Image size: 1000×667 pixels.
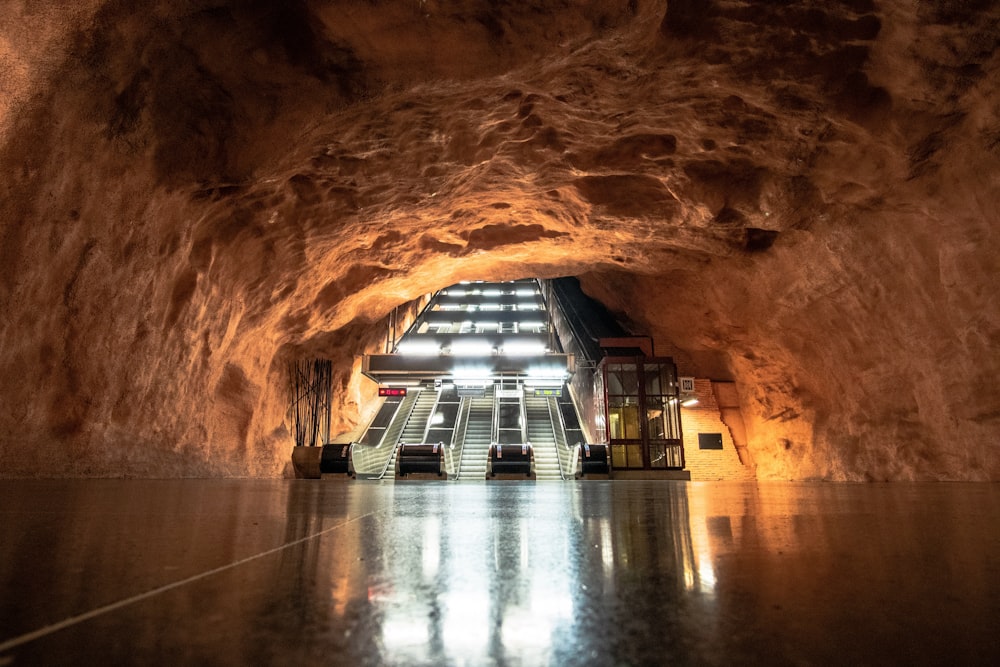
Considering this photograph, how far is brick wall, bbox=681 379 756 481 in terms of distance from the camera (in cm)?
1487

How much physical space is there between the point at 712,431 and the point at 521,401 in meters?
6.15

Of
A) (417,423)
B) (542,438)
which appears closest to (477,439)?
(542,438)

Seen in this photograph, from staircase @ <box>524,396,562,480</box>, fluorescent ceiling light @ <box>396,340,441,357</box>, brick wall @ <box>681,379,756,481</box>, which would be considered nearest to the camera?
staircase @ <box>524,396,562,480</box>

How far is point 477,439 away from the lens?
16469 mm

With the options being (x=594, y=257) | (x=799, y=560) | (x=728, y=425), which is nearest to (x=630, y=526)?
(x=799, y=560)

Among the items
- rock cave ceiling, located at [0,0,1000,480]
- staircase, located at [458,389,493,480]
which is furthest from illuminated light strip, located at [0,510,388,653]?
staircase, located at [458,389,493,480]

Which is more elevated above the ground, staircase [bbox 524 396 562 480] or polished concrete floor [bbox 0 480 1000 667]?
staircase [bbox 524 396 562 480]

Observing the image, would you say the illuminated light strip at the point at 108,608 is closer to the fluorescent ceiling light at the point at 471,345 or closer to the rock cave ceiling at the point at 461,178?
the rock cave ceiling at the point at 461,178

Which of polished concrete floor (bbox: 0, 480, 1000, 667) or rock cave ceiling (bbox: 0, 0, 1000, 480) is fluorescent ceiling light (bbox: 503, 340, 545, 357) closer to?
rock cave ceiling (bbox: 0, 0, 1000, 480)

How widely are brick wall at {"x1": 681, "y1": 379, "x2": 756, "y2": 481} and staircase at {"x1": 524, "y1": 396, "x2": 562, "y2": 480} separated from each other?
11.9 ft

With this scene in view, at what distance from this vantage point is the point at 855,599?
83 centimetres

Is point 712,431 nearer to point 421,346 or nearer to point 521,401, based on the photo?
point 521,401

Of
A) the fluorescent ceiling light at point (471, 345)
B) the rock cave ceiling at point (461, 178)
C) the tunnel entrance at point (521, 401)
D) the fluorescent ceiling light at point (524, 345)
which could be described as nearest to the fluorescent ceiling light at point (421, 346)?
the tunnel entrance at point (521, 401)

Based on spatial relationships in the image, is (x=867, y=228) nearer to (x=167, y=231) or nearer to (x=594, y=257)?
(x=594, y=257)
